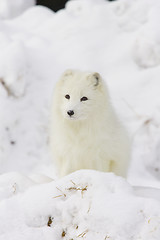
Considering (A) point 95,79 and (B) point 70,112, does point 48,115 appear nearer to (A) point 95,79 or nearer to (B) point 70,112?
(A) point 95,79

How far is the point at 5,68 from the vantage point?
446 cm

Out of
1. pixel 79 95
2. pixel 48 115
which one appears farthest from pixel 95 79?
pixel 48 115

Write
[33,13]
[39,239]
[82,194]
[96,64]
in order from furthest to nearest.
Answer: [33,13]
[96,64]
[82,194]
[39,239]

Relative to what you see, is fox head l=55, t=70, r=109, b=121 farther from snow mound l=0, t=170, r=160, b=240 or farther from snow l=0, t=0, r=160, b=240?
snow mound l=0, t=170, r=160, b=240

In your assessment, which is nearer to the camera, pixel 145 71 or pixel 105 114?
pixel 105 114

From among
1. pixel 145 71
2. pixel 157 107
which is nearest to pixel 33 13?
pixel 145 71

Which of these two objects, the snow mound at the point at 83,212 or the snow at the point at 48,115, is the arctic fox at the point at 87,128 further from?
the snow mound at the point at 83,212

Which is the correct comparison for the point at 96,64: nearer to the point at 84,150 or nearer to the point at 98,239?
Answer: the point at 84,150

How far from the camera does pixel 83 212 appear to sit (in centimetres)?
162

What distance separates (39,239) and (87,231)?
9.2 inches

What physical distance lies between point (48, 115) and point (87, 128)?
189 centimetres

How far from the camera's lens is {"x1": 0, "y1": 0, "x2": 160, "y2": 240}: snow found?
5.19 feet

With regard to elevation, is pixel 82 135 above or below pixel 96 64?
below

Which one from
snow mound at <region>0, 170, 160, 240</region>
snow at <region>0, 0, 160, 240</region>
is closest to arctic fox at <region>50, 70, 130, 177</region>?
snow at <region>0, 0, 160, 240</region>
